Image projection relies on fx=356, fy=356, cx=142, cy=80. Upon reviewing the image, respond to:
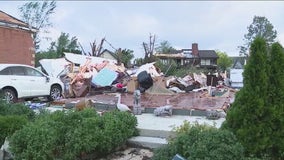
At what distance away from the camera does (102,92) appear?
15.3m

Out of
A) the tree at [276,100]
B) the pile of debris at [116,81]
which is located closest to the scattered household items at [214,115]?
the tree at [276,100]

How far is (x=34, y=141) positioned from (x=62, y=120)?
0.63 meters

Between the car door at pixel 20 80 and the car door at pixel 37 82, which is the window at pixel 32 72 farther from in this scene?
the car door at pixel 20 80

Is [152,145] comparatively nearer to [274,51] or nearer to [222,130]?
[222,130]

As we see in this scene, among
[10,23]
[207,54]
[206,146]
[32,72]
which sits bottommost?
[206,146]

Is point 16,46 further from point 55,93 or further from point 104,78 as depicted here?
point 104,78

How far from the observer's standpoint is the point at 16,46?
19.0 m

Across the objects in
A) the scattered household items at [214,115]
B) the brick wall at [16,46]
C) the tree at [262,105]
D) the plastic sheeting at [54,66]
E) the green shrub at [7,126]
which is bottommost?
the green shrub at [7,126]

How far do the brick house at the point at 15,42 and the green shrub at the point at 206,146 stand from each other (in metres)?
15.1

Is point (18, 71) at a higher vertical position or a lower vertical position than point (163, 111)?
higher

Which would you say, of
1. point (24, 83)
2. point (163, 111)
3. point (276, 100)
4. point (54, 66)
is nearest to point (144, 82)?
point (24, 83)

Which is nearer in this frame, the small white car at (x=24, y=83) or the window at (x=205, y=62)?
the small white car at (x=24, y=83)

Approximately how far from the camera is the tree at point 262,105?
15.2ft

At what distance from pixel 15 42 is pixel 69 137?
14626 mm
